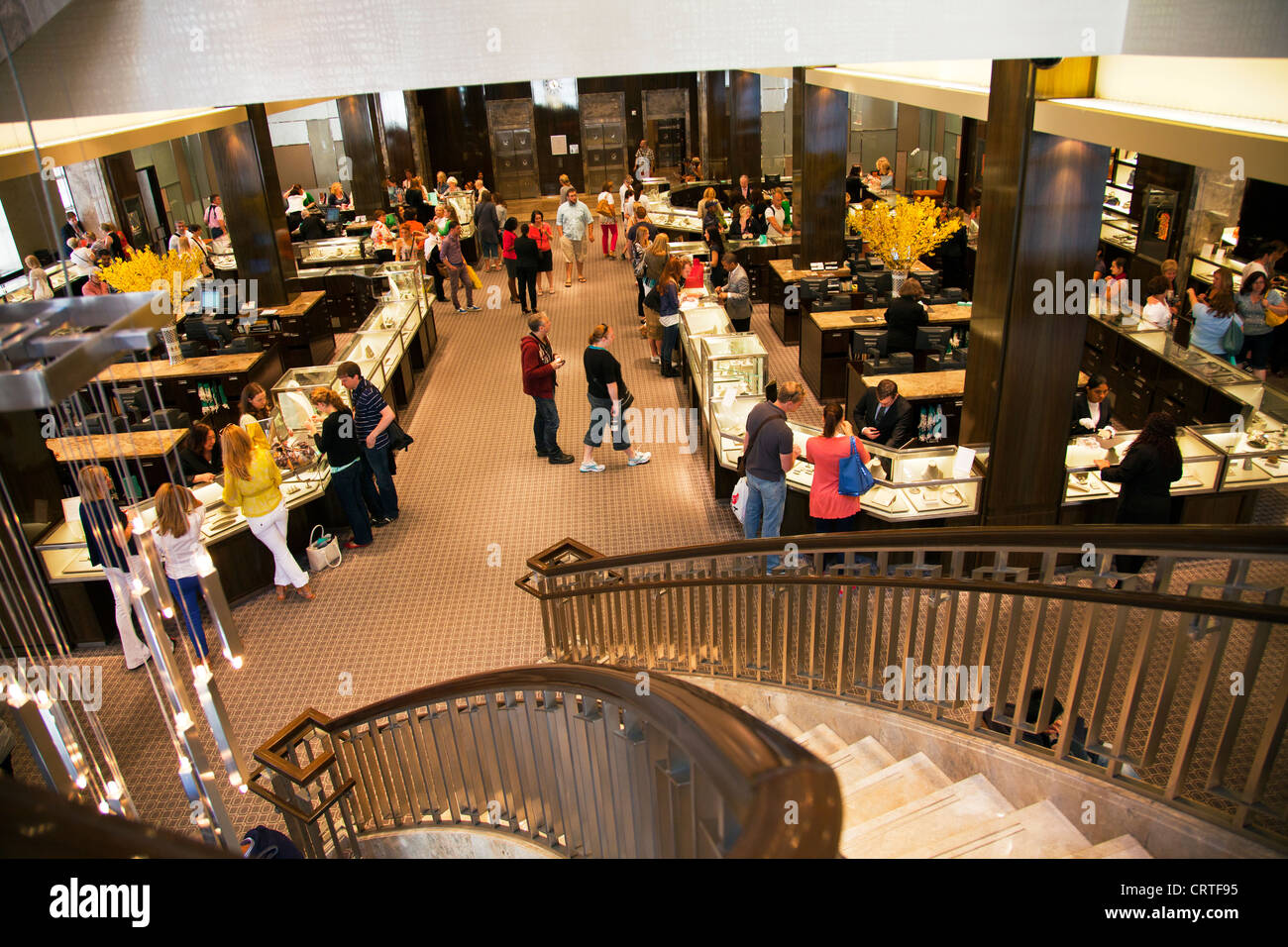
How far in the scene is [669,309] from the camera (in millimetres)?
10773

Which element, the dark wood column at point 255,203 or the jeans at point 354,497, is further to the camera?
the dark wood column at point 255,203

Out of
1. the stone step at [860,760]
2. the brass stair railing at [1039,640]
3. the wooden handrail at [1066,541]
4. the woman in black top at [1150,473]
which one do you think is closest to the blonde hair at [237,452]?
the brass stair railing at [1039,640]

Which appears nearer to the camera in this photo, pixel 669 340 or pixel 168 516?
pixel 168 516

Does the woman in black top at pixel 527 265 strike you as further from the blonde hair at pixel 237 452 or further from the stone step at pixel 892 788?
the stone step at pixel 892 788

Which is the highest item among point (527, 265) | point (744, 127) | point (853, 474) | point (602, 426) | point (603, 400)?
point (744, 127)

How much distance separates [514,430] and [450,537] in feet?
7.83

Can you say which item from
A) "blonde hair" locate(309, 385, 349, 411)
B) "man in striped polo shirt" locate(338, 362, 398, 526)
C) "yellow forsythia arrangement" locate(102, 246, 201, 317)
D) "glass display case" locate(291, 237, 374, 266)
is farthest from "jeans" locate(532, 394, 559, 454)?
"glass display case" locate(291, 237, 374, 266)

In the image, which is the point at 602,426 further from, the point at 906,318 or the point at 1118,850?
the point at 1118,850

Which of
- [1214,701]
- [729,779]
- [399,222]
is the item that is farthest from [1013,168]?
[399,222]

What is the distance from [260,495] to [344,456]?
86 cm

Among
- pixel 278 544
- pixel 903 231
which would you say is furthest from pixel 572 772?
pixel 903 231

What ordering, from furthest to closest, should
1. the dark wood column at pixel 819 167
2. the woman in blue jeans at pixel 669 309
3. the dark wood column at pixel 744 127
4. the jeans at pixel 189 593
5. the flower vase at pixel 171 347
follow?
the dark wood column at pixel 744 127
the dark wood column at pixel 819 167
the woman in blue jeans at pixel 669 309
the flower vase at pixel 171 347
the jeans at pixel 189 593

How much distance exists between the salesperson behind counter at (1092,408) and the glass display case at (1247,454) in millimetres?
633

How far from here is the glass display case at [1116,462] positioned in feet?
21.6
